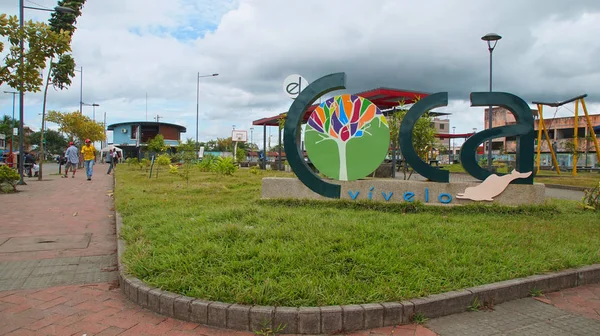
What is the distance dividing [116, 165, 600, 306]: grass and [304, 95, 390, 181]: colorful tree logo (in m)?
1.57

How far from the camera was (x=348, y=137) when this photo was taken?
857cm

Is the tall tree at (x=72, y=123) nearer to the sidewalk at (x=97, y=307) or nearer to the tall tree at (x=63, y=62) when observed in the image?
the tall tree at (x=63, y=62)

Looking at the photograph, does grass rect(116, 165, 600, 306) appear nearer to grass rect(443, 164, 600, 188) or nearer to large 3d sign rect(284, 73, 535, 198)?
large 3d sign rect(284, 73, 535, 198)

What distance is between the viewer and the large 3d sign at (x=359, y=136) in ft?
27.2

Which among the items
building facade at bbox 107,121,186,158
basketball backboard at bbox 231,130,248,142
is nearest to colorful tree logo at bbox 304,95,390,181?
basketball backboard at bbox 231,130,248,142

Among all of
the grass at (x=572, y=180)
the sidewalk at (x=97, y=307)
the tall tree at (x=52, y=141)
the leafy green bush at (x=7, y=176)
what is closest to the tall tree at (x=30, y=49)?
the sidewalk at (x=97, y=307)

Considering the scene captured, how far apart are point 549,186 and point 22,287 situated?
1741 centimetres

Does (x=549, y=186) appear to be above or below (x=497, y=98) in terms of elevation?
below

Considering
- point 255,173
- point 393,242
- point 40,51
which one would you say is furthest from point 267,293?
point 255,173

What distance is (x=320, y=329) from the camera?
3393mm

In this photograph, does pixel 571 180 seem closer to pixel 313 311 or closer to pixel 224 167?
pixel 224 167

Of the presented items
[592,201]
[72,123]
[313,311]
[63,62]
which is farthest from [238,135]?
[313,311]

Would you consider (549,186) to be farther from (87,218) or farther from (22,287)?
(22,287)

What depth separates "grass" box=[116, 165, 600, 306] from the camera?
148 inches
